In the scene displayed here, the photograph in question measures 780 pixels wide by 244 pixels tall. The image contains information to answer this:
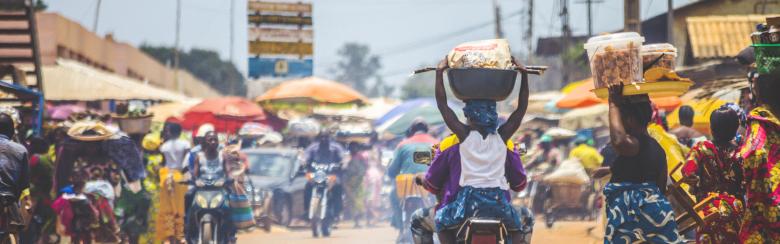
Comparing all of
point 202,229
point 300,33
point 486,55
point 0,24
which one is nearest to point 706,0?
point 300,33

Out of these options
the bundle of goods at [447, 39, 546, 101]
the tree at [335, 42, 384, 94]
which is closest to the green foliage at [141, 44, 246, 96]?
the tree at [335, 42, 384, 94]

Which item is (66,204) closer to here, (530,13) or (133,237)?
(133,237)

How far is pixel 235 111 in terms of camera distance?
93.2ft

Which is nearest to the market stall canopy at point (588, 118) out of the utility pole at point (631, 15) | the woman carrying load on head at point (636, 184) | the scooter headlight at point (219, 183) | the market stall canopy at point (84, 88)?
the utility pole at point (631, 15)

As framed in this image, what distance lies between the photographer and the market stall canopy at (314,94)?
28.9 m

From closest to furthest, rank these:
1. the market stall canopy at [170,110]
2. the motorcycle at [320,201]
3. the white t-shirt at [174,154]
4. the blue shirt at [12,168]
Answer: the blue shirt at [12,168], the white t-shirt at [174,154], the motorcycle at [320,201], the market stall canopy at [170,110]

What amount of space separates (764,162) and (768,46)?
69 centimetres

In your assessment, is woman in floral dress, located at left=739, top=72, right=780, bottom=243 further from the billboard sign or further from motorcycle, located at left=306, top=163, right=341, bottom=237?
the billboard sign

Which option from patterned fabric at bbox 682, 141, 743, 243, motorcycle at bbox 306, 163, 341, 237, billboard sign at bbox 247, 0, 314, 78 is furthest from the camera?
billboard sign at bbox 247, 0, 314, 78

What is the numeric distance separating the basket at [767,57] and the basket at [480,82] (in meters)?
1.81

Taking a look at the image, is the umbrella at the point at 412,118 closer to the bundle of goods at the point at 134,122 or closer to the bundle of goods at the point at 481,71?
the bundle of goods at the point at 134,122

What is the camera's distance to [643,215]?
711 cm

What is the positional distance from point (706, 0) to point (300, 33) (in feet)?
44.0

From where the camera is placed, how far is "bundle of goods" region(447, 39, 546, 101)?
26.7 ft
